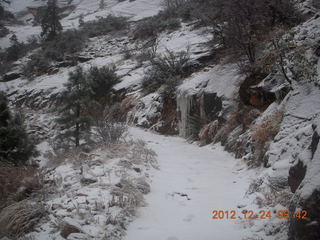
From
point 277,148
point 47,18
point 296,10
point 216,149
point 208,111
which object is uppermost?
point 47,18

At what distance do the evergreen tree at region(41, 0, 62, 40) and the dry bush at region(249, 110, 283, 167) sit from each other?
28.1m

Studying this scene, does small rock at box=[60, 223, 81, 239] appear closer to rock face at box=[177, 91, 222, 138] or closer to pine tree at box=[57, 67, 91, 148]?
rock face at box=[177, 91, 222, 138]

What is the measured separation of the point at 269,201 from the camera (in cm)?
250

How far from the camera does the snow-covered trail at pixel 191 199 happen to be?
2.33 m

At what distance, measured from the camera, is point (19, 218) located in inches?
97.7

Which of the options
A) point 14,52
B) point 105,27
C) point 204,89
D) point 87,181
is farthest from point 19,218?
point 14,52

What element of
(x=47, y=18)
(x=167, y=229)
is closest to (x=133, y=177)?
(x=167, y=229)

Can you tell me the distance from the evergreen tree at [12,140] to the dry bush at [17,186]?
432cm

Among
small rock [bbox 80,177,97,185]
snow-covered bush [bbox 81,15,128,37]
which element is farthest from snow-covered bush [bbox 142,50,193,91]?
snow-covered bush [bbox 81,15,128,37]

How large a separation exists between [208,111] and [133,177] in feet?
13.3

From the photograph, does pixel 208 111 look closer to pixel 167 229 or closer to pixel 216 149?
pixel 216 149

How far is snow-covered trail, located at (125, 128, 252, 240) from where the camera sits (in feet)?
7.63
